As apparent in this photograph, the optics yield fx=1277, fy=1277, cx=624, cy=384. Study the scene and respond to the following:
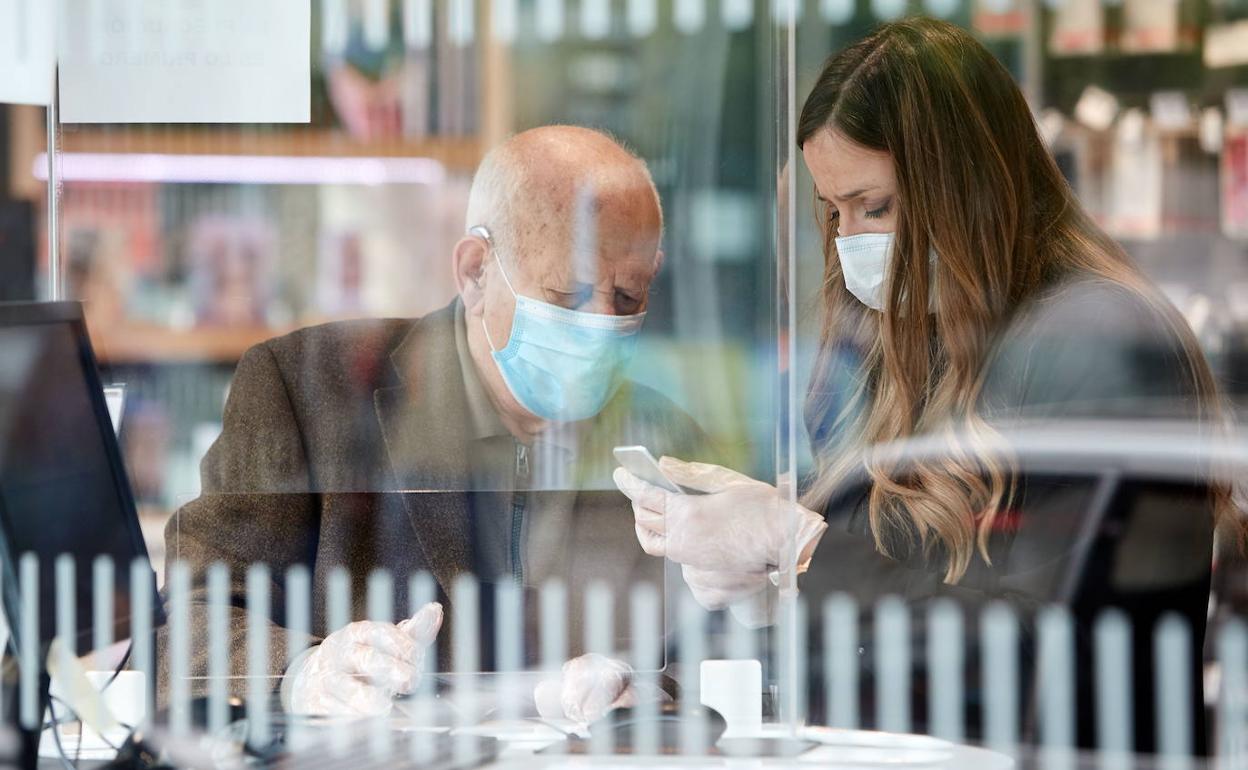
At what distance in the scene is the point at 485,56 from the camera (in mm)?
1408

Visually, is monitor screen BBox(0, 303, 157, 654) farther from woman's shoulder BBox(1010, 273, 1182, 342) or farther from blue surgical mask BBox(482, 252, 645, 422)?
woman's shoulder BBox(1010, 273, 1182, 342)

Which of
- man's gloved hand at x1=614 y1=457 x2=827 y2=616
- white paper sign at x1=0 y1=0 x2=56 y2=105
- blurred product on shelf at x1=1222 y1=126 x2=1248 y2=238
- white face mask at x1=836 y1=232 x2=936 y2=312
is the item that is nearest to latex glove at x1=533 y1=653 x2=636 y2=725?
man's gloved hand at x1=614 y1=457 x2=827 y2=616

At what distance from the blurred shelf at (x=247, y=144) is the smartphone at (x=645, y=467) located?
354 mm

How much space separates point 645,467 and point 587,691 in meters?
0.24

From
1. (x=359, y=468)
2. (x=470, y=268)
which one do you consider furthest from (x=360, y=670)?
(x=470, y=268)

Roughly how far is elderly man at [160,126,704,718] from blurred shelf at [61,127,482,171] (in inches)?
2.0

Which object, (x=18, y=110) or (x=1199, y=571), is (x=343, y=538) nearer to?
(x=18, y=110)

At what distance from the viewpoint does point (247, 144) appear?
1.39 m

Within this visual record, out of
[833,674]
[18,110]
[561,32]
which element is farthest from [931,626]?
[18,110]

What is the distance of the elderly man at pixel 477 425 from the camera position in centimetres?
136

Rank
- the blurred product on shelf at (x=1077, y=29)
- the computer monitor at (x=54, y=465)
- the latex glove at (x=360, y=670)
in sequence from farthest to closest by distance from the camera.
A: the blurred product on shelf at (x=1077, y=29), the latex glove at (x=360, y=670), the computer monitor at (x=54, y=465)

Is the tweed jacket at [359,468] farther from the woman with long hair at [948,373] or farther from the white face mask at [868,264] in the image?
the white face mask at [868,264]

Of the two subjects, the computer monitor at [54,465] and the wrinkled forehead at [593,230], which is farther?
the wrinkled forehead at [593,230]

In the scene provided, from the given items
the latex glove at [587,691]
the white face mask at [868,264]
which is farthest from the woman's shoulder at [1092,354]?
the latex glove at [587,691]
